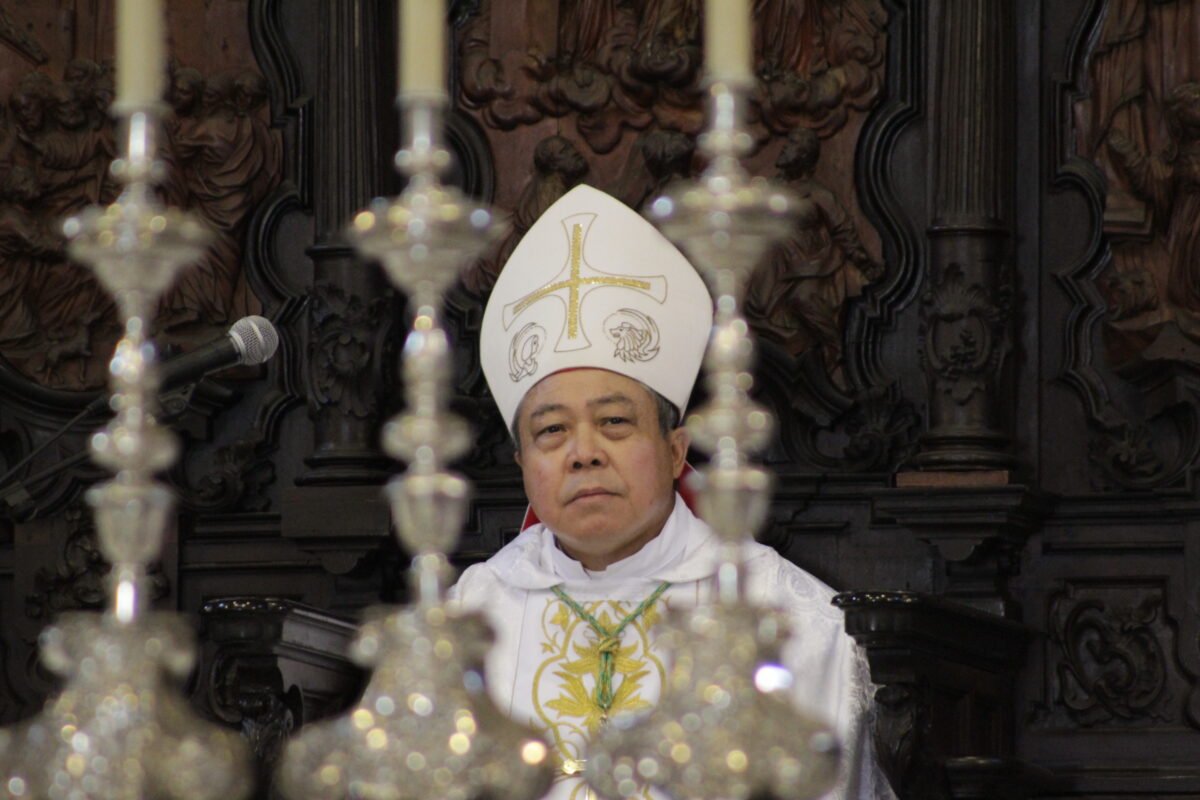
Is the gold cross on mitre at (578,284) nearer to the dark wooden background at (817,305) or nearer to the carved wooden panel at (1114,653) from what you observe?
the dark wooden background at (817,305)

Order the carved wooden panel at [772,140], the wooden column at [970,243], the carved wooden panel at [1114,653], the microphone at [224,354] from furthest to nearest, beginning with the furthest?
the carved wooden panel at [772,140]
the wooden column at [970,243]
the carved wooden panel at [1114,653]
the microphone at [224,354]

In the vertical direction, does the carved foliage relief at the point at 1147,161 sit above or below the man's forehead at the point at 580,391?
above

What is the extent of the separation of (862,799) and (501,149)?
96.8 inches

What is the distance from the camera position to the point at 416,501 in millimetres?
2117

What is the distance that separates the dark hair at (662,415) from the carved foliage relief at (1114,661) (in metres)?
1.42

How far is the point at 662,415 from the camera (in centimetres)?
466

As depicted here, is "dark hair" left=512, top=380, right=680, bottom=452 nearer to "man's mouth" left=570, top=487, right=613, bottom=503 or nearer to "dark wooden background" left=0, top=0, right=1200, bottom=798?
"man's mouth" left=570, top=487, right=613, bottom=503

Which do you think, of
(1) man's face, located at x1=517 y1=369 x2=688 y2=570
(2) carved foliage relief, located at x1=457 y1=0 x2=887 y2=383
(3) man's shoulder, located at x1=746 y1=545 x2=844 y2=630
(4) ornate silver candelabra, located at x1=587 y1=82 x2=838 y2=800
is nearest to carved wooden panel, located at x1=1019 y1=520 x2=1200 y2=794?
(2) carved foliage relief, located at x1=457 y1=0 x2=887 y2=383

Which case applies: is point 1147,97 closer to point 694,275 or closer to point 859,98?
point 859,98

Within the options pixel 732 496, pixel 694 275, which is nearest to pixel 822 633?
pixel 694 275

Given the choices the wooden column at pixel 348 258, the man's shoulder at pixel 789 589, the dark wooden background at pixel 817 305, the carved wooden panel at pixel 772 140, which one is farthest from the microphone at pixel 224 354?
the carved wooden panel at pixel 772 140

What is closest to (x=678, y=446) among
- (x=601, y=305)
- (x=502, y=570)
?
(x=601, y=305)

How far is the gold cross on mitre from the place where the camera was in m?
4.58

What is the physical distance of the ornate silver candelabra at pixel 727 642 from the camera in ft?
6.75
